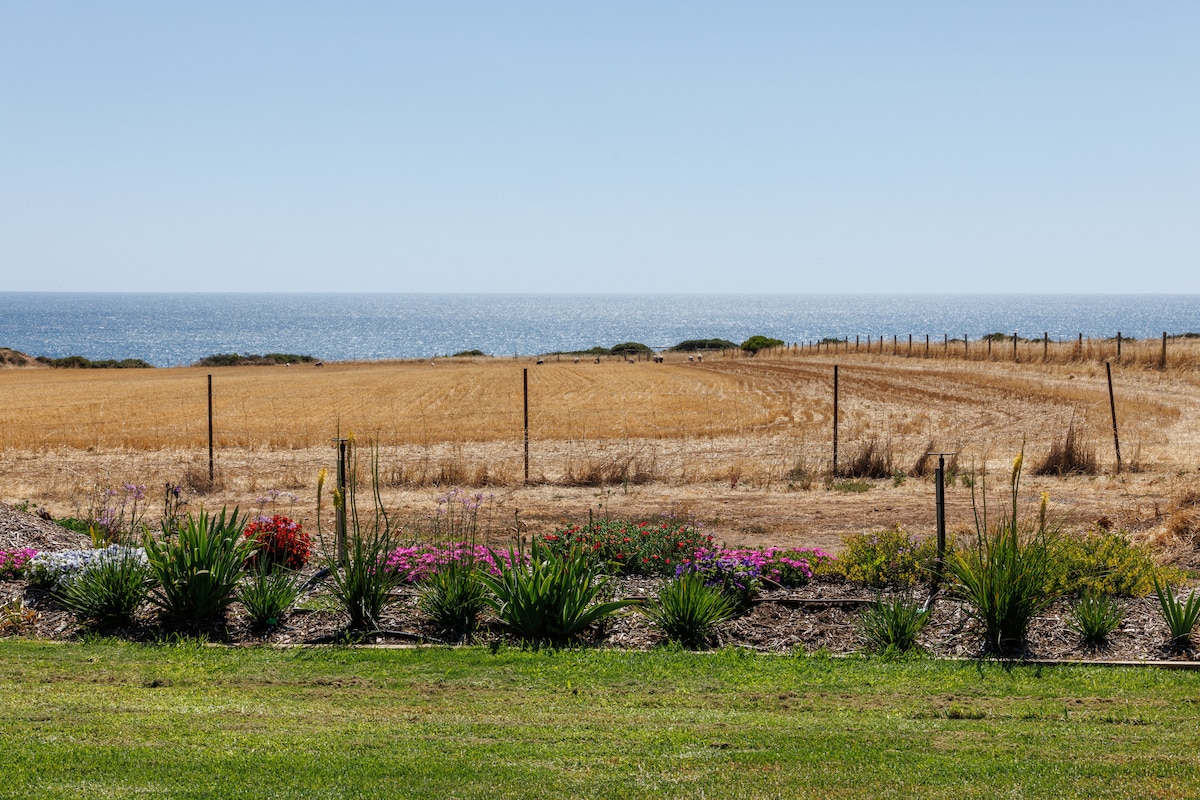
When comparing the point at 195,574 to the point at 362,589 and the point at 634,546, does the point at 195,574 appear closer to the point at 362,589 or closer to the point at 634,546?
the point at 362,589

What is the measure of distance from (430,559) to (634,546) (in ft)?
7.68

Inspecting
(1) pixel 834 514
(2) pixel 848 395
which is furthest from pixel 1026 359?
(1) pixel 834 514

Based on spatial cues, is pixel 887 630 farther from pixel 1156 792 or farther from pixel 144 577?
Answer: pixel 144 577

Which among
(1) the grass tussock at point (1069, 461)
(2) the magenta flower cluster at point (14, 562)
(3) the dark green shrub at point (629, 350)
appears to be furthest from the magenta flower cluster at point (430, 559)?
(3) the dark green shrub at point (629, 350)

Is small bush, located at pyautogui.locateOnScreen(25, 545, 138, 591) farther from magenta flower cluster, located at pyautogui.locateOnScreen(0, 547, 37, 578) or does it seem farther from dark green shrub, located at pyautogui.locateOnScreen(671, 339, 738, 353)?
dark green shrub, located at pyautogui.locateOnScreen(671, 339, 738, 353)

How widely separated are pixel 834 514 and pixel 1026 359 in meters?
43.6

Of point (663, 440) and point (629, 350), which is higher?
point (663, 440)

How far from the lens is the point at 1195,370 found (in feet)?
136

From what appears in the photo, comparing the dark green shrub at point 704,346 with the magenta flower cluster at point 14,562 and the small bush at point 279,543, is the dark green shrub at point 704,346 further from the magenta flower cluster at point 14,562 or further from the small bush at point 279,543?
the magenta flower cluster at point 14,562

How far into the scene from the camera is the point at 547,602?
8477mm

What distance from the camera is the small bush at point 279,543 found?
10.7 metres

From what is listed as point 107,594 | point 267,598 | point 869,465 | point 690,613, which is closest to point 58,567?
point 107,594

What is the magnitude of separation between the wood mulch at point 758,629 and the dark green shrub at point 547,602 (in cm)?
19

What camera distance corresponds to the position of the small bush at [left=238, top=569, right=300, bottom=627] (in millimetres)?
8773
